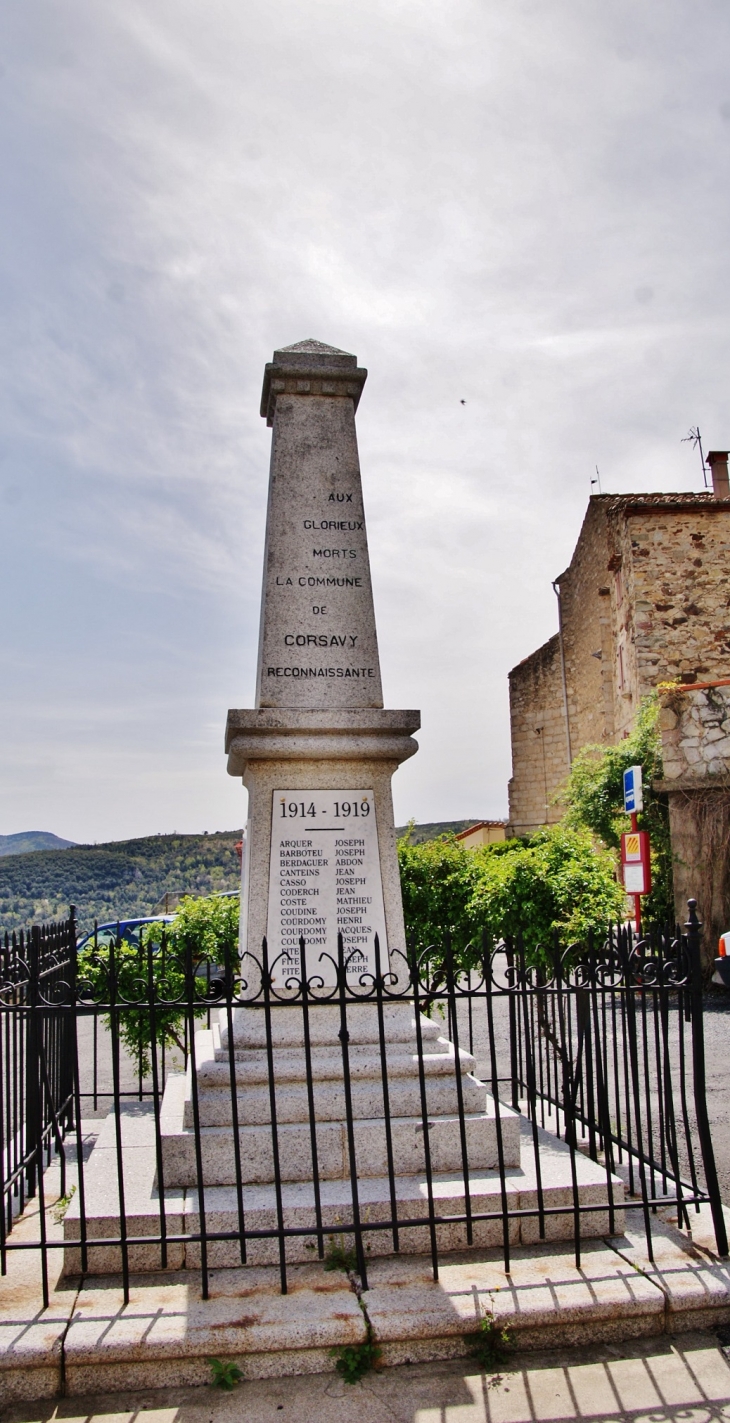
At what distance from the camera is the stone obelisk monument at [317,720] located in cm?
473

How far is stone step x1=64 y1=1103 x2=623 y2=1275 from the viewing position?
11.8ft

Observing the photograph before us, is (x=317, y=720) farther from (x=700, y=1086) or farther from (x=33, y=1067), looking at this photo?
(x=700, y=1086)

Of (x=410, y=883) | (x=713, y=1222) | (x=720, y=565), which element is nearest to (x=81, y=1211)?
(x=713, y=1222)

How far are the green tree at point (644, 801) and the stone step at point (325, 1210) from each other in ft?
27.2

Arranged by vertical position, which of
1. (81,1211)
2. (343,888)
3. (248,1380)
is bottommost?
(248,1380)

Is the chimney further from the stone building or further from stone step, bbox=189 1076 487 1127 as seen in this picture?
stone step, bbox=189 1076 487 1127

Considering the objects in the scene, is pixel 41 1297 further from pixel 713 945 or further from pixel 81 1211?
pixel 713 945

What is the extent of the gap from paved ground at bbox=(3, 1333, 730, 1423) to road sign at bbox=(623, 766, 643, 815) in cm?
853

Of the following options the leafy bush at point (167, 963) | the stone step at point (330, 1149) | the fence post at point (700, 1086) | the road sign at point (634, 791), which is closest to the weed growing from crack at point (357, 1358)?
the stone step at point (330, 1149)

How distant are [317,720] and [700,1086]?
244cm

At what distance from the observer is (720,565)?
16703mm

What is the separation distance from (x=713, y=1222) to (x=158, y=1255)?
2185 mm

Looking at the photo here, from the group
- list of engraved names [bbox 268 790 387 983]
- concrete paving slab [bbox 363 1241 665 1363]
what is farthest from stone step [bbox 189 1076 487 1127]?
concrete paving slab [bbox 363 1241 665 1363]

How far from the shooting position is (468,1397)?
291 cm
